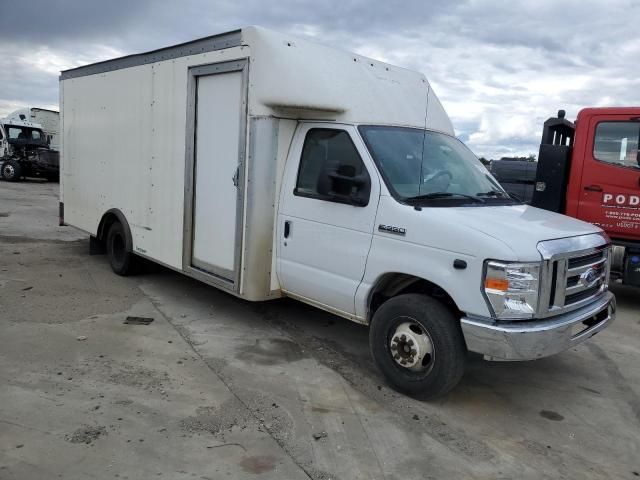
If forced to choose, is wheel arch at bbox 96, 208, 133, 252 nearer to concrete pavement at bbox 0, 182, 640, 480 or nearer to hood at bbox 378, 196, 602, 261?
concrete pavement at bbox 0, 182, 640, 480

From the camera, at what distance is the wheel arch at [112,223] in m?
7.29

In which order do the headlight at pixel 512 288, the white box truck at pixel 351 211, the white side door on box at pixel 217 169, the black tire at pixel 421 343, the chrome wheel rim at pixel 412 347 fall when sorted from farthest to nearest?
the white side door on box at pixel 217 169 < the chrome wheel rim at pixel 412 347 < the black tire at pixel 421 343 < the white box truck at pixel 351 211 < the headlight at pixel 512 288

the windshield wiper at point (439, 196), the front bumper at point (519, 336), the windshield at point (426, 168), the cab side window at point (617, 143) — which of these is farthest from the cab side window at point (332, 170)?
the cab side window at point (617, 143)

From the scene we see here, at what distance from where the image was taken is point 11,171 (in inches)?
977

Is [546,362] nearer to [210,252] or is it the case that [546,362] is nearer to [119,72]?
[210,252]

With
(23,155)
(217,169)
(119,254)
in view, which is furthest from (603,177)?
(23,155)

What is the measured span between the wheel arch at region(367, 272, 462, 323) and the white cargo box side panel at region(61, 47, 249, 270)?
2443 millimetres

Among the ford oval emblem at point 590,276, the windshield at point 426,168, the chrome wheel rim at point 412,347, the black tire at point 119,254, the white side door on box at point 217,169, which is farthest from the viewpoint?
the black tire at point 119,254

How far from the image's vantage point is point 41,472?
3213 millimetres

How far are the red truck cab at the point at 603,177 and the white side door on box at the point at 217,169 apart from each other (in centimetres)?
443

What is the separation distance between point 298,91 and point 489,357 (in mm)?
2728

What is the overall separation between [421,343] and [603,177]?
443 centimetres

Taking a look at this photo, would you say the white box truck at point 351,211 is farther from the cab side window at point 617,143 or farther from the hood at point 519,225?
the cab side window at point 617,143

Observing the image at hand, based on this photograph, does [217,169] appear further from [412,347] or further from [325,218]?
[412,347]
